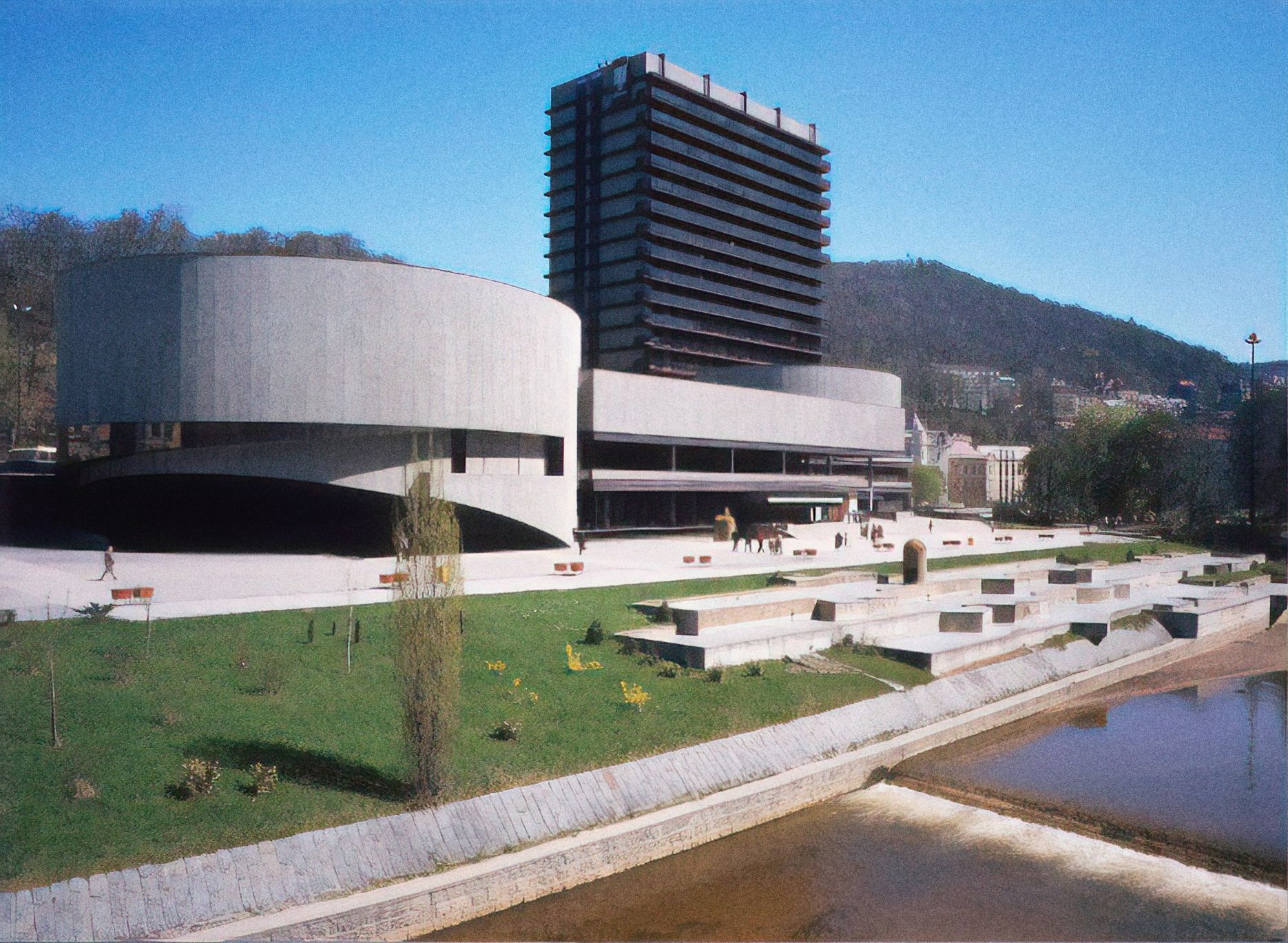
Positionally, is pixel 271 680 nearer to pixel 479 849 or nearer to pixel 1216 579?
pixel 479 849

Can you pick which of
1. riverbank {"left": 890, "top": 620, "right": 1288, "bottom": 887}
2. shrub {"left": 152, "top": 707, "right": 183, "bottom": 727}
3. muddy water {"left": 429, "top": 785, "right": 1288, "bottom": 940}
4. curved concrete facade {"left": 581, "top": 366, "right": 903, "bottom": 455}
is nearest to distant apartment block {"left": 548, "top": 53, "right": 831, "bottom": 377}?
curved concrete facade {"left": 581, "top": 366, "right": 903, "bottom": 455}

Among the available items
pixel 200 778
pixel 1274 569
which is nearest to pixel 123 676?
pixel 200 778

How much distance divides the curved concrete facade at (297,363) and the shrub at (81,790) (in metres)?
26.8

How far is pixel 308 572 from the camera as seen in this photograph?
32.5m

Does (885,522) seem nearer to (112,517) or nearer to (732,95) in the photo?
(112,517)

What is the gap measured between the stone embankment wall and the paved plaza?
9514 mm

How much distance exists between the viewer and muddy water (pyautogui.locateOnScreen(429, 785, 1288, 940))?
1170 centimetres

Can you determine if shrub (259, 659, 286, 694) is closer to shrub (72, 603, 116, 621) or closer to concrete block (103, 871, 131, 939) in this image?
concrete block (103, 871, 131, 939)

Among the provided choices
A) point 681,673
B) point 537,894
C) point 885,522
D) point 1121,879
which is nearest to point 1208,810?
point 1121,879

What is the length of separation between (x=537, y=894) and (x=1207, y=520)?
62.2 metres

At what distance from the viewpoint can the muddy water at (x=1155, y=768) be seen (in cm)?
1538

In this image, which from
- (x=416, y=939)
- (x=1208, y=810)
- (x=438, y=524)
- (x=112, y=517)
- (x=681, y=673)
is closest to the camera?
(x=416, y=939)

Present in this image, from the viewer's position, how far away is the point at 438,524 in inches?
515

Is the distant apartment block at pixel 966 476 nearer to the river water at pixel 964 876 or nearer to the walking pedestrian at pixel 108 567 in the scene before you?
the walking pedestrian at pixel 108 567
